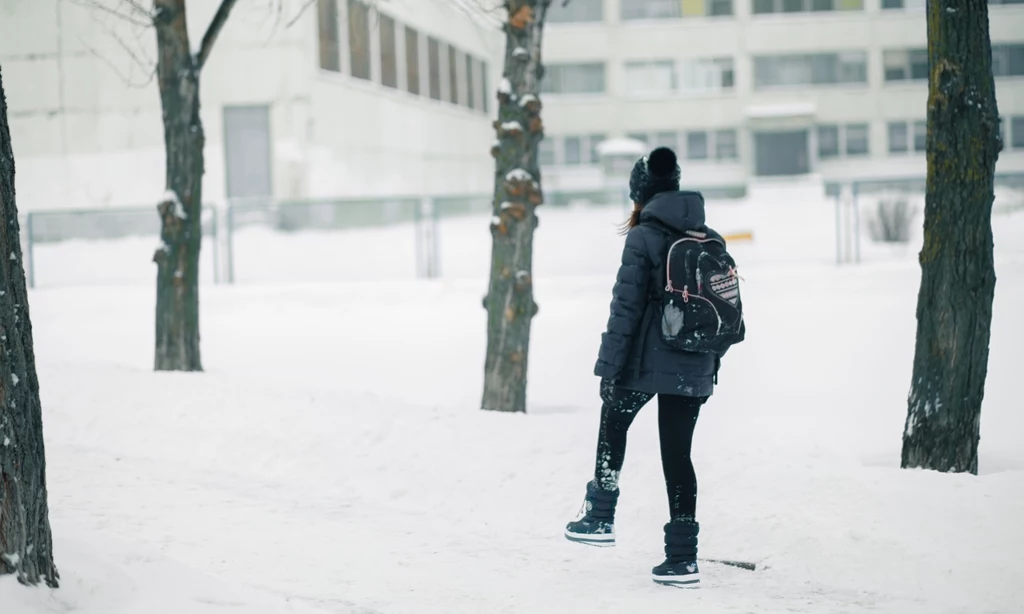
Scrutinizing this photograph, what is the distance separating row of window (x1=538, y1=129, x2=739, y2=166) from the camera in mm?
55281

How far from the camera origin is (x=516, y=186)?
1044 centimetres

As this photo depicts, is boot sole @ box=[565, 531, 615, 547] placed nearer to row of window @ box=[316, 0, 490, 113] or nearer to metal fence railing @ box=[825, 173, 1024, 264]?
metal fence railing @ box=[825, 173, 1024, 264]

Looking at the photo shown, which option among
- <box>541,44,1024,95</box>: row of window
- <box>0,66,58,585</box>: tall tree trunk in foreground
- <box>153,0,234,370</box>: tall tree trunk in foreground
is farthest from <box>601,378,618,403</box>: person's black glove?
<box>541,44,1024,95</box>: row of window

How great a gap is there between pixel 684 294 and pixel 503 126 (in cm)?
512

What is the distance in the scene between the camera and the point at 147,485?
795cm

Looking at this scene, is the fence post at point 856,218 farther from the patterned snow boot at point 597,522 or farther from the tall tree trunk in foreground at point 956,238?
the patterned snow boot at point 597,522

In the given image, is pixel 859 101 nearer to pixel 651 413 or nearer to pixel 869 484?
pixel 651 413

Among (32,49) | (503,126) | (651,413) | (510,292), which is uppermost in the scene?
(32,49)

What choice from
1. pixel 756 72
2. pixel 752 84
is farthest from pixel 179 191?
pixel 756 72

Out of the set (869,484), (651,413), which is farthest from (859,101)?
(869,484)

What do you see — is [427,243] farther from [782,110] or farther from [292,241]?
[782,110]

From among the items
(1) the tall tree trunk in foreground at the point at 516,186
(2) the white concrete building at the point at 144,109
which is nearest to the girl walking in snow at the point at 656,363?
(1) the tall tree trunk in foreground at the point at 516,186

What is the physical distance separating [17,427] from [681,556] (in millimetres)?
2744

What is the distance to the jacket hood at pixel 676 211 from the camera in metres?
5.73
